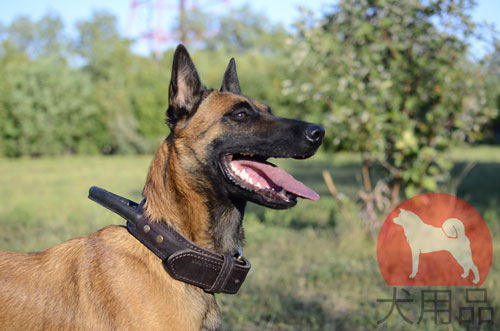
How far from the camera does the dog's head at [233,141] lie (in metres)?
2.31

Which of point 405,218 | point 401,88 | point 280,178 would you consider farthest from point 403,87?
point 280,178

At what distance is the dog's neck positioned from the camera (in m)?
2.23

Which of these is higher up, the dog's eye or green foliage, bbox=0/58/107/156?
the dog's eye

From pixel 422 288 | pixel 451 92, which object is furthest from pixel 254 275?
pixel 451 92

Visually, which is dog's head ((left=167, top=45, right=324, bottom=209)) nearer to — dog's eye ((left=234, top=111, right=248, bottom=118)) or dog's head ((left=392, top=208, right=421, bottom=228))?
dog's eye ((left=234, top=111, right=248, bottom=118))

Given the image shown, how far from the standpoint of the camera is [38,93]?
75.4 ft

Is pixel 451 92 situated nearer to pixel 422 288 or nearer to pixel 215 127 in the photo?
pixel 422 288

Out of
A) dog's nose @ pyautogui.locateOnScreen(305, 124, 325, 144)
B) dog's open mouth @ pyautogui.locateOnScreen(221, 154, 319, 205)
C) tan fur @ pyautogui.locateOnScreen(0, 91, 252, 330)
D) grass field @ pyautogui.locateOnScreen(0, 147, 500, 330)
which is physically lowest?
grass field @ pyautogui.locateOnScreen(0, 147, 500, 330)

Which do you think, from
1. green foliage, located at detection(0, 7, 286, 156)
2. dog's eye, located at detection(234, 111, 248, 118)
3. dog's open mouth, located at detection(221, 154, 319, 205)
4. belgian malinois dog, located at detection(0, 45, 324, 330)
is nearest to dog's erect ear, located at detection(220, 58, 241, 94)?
belgian malinois dog, located at detection(0, 45, 324, 330)

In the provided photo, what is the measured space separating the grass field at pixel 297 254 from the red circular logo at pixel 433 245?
162 mm

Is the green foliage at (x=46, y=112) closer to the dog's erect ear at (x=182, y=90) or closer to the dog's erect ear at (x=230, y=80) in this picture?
the dog's erect ear at (x=230, y=80)

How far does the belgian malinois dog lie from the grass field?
172 cm

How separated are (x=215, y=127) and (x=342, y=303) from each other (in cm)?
249

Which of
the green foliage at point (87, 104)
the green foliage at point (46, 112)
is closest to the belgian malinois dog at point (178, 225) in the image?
the green foliage at point (87, 104)
